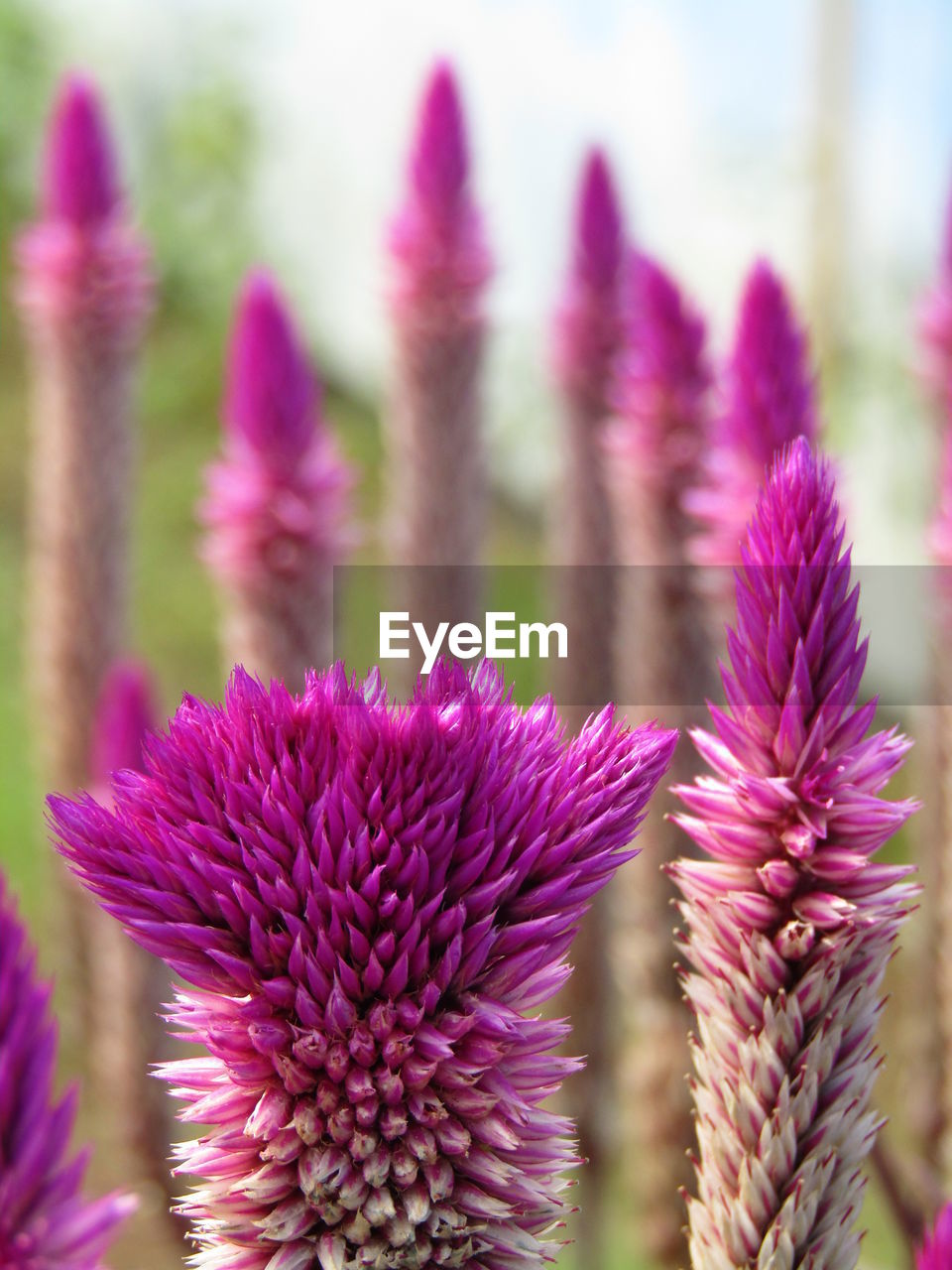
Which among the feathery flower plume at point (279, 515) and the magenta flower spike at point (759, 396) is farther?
the feathery flower plume at point (279, 515)

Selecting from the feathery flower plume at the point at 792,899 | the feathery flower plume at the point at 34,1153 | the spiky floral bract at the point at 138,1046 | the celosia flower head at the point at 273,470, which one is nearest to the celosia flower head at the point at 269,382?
the celosia flower head at the point at 273,470

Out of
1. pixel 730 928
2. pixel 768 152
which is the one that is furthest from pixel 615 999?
pixel 768 152

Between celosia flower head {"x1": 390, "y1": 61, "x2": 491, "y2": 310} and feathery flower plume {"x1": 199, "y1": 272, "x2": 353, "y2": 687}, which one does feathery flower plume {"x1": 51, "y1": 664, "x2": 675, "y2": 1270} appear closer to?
feathery flower plume {"x1": 199, "y1": 272, "x2": 353, "y2": 687}

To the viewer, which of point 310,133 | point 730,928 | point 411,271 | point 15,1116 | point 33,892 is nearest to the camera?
point 15,1116

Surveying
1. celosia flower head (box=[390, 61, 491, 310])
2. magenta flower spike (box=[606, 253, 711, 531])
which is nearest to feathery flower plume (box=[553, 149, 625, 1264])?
celosia flower head (box=[390, 61, 491, 310])

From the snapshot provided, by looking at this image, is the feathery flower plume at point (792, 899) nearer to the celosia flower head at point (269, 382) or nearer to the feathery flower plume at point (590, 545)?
the celosia flower head at point (269, 382)

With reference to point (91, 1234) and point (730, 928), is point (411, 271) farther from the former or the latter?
point (91, 1234)
